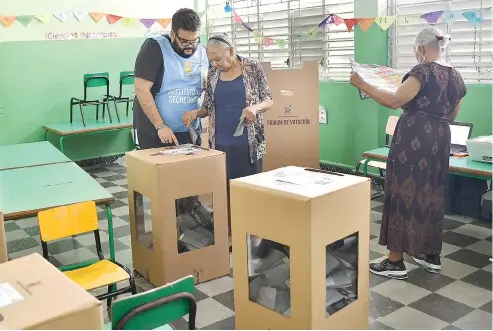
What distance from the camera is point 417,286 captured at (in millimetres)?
3156

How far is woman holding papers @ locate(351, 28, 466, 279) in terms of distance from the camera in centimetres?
296

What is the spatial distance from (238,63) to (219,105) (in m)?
0.30

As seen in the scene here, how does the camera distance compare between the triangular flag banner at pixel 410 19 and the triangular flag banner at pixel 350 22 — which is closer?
the triangular flag banner at pixel 410 19

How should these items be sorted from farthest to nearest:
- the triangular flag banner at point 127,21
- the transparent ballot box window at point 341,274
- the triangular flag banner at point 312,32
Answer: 1. the triangular flag banner at point 127,21
2. the triangular flag banner at point 312,32
3. the transparent ballot box window at point 341,274

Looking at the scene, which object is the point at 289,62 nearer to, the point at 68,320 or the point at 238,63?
the point at 238,63

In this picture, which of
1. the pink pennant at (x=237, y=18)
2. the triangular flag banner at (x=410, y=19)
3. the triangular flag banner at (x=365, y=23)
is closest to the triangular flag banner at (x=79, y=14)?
the pink pennant at (x=237, y=18)

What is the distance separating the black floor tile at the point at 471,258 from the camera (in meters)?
3.47

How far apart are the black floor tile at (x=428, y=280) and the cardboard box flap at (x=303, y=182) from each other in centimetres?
123

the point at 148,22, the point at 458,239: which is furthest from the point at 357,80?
the point at 148,22

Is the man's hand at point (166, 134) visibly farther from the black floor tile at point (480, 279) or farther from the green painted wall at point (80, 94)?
the green painted wall at point (80, 94)

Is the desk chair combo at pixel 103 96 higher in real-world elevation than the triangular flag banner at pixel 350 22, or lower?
lower

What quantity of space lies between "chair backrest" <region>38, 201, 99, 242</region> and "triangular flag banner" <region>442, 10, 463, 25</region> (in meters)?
3.21

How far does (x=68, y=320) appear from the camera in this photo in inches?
52.9

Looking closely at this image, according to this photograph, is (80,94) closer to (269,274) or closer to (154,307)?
(269,274)
